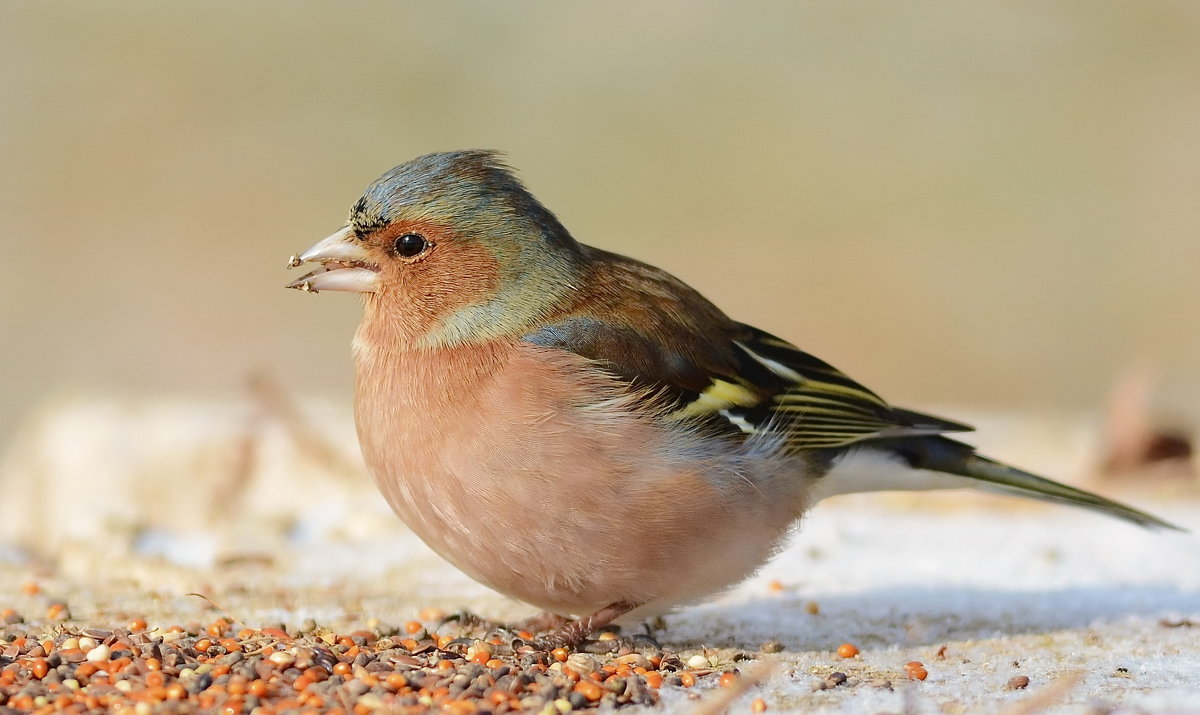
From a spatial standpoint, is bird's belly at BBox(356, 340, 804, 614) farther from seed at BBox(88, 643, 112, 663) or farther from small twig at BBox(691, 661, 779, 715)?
seed at BBox(88, 643, 112, 663)

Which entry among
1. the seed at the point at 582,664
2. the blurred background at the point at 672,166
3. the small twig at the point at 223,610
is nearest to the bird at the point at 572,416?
the seed at the point at 582,664

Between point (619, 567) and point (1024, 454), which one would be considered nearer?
point (619, 567)

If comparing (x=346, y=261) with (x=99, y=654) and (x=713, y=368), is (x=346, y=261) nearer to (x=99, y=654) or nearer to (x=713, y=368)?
(x=713, y=368)

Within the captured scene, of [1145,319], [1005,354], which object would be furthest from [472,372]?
[1145,319]

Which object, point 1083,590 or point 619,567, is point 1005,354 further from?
point 619,567

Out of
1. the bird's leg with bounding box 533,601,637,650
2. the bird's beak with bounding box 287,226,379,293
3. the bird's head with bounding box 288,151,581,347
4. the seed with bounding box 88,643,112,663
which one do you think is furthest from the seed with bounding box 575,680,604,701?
the bird's beak with bounding box 287,226,379,293
